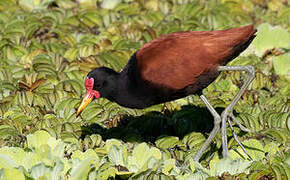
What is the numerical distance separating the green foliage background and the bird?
1.35ft

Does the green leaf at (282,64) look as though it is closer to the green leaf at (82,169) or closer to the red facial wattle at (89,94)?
the red facial wattle at (89,94)

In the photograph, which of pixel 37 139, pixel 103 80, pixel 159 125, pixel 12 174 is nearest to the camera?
pixel 12 174

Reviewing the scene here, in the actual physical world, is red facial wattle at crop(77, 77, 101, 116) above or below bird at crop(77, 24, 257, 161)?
below

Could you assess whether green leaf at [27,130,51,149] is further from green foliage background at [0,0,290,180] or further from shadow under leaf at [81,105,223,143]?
shadow under leaf at [81,105,223,143]

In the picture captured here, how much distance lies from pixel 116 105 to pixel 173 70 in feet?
3.87

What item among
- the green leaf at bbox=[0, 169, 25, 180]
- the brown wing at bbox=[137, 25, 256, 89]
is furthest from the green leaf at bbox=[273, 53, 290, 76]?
the green leaf at bbox=[0, 169, 25, 180]

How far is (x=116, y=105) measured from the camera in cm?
589

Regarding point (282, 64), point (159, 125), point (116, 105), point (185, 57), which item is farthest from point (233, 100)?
point (282, 64)

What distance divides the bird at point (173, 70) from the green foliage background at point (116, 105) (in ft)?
1.35

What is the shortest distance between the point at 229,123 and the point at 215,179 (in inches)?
40.0

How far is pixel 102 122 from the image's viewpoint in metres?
5.66

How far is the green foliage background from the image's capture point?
14.7ft

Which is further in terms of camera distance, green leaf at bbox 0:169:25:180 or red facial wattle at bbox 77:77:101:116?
red facial wattle at bbox 77:77:101:116

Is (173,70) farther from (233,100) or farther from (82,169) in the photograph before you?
(82,169)
